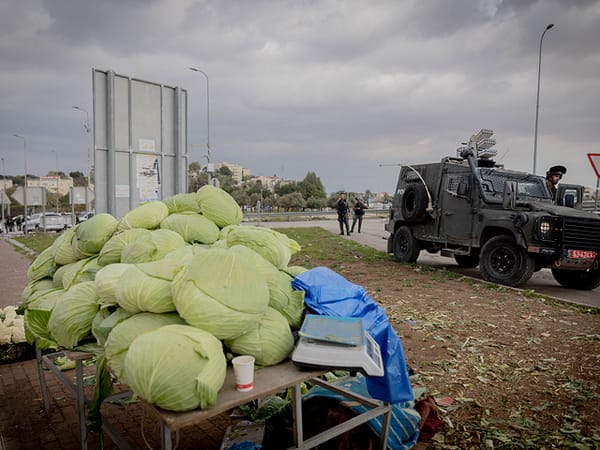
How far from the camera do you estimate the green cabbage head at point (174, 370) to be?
→ 1.70 m

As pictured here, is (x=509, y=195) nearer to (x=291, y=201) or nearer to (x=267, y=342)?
(x=267, y=342)

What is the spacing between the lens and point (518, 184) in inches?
381

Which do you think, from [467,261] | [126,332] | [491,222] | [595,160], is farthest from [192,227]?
[595,160]

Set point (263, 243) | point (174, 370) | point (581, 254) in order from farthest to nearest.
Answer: point (581, 254) → point (263, 243) → point (174, 370)

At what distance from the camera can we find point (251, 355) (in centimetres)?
209

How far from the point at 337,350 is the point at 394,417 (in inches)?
50.2

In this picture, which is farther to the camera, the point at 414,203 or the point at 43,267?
the point at 414,203

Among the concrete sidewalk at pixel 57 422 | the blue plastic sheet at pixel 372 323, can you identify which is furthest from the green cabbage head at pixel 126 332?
the concrete sidewalk at pixel 57 422

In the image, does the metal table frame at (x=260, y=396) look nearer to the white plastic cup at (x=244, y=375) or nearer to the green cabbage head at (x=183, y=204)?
the white plastic cup at (x=244, y=375)

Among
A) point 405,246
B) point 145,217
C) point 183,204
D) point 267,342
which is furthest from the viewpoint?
point 405,246

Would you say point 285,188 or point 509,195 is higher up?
point 285,188

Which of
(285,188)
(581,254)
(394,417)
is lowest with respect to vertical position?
(394,417)

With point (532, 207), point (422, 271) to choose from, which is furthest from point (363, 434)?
point (422, 271)

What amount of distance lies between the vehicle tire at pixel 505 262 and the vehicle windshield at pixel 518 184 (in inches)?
44.5
